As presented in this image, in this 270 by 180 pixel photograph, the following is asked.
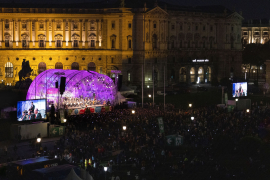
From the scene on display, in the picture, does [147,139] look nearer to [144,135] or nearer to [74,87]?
[144,135]

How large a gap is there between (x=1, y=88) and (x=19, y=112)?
126 ft

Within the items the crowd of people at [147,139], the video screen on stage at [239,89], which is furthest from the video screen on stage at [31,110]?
the video screen on stage at [239,89]

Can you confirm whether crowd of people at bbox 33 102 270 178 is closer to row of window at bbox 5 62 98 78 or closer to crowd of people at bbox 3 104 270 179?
crowd of people at bbox 3 104 270 179

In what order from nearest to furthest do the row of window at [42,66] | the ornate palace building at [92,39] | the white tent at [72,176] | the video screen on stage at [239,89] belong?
the white tent at [72,176], the video screen on stage at [239,89], the ornate palace building at [92,39], the row of window at [42,66]

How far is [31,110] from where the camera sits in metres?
59.1

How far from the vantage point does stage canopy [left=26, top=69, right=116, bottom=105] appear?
72312mm

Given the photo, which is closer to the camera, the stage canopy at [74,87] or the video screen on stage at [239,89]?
the stage canopy at [74,87]

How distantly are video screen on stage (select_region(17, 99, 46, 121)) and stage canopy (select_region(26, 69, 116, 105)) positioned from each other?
9.78 meters

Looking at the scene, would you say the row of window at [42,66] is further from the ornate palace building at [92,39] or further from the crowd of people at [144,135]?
the crowd of people at [144,135]

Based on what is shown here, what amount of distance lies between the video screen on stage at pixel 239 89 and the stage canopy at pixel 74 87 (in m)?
18.8

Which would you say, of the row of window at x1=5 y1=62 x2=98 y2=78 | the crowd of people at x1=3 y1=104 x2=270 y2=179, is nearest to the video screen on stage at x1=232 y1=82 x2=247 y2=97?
the crowd of people at x1=3 y1=104 x2=270 y2=179

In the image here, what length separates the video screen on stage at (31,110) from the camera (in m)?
58.3

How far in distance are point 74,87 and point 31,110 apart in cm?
1444

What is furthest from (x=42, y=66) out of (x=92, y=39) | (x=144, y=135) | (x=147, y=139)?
(x=147, y=139)
